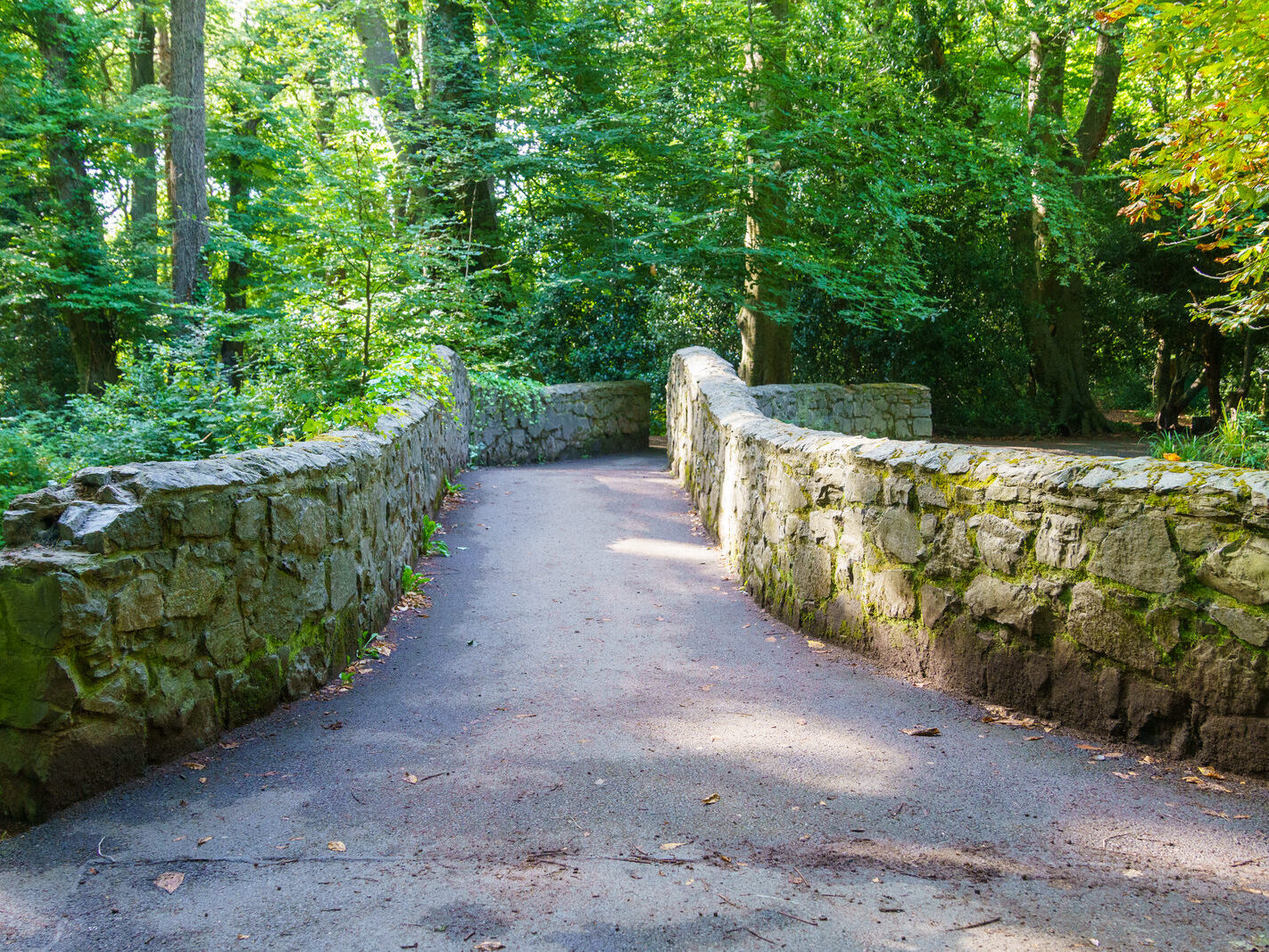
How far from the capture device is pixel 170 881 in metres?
2.69

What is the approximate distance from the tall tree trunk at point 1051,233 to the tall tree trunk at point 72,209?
1567 cm

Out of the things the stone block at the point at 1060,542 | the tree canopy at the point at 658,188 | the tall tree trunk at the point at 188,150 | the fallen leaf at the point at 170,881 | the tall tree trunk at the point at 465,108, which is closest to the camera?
the fallen leaf at the point at 170,881

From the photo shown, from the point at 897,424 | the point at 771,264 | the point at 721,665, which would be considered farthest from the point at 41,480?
the point at 897,424

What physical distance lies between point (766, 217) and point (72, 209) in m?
12.0

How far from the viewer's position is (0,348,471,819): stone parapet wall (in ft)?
9.80

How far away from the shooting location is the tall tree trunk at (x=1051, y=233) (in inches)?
553

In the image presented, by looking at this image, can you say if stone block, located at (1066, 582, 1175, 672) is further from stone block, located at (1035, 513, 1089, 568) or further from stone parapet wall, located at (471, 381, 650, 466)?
stone parapet wall, located at (471, 381, 650, 466)

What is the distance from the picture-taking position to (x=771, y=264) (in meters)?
13.9

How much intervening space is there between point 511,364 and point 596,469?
8.33 feet

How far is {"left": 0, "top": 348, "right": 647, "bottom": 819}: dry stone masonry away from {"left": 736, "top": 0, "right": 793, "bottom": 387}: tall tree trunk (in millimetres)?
9820

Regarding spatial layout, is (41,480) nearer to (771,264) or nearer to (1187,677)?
(1187,677)

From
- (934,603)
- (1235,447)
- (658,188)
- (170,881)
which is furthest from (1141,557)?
(658,188)

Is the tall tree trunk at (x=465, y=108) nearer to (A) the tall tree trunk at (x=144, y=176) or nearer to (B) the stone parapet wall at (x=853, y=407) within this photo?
(A) the tall tree trunk at (x=144, y=176)

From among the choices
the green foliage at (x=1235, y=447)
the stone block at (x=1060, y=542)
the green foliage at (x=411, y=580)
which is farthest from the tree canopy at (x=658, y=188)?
the stone block at (x=1060, y=542)
